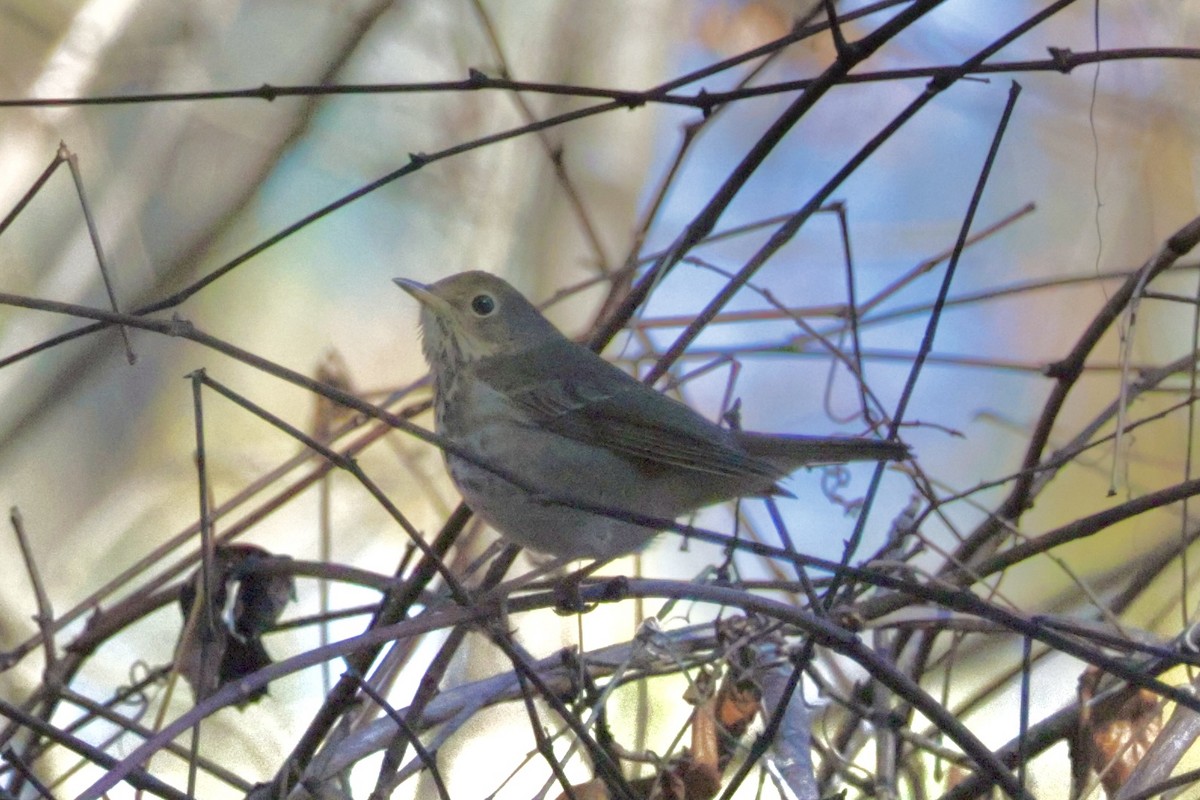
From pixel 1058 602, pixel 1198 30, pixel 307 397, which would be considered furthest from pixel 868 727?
pixel 1198 30

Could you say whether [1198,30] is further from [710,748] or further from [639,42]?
[710,748]

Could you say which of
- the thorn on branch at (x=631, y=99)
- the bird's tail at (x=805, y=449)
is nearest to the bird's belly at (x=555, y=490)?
the bird's tail at (x=805, y=449)

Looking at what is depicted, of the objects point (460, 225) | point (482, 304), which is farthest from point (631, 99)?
point (460, 225)

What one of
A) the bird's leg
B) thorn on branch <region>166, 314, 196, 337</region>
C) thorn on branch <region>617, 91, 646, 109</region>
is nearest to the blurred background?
the bird's leg

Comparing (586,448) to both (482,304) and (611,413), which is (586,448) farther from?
(482,304)

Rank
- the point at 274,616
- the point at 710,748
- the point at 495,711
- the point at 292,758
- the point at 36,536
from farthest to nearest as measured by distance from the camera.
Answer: the point at 36,536 < the point at 495,711 < the point at 274,616 < the point at 710,748 < the point at 292,758

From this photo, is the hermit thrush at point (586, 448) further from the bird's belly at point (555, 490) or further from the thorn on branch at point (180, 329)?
the thorn on branch at point (180, 329)
